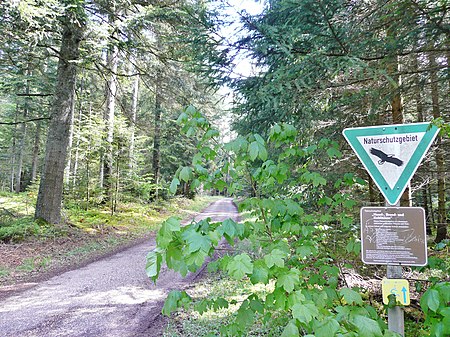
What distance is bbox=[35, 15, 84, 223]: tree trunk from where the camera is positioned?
824cm

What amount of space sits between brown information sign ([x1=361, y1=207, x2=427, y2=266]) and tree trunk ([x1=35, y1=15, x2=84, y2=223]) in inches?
358

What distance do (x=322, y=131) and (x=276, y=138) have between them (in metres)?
3.35

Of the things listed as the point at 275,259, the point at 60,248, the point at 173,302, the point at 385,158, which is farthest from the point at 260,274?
the point at 60,248

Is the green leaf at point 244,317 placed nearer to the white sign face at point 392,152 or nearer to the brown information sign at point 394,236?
the brown information sign at point 394,236

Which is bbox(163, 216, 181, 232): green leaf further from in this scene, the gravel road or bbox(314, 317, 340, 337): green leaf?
the gravel road

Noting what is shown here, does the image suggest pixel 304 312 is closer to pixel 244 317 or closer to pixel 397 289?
pixel 244 317

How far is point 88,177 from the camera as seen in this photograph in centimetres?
1163

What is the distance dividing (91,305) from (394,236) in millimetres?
4193

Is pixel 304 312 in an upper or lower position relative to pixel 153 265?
lower

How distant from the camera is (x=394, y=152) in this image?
69.3 inches

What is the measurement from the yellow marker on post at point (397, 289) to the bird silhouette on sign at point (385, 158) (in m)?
0.73

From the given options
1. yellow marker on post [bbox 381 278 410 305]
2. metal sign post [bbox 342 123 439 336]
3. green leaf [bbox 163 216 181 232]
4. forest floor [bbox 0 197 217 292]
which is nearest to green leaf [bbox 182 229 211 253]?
green leaf [bbox 163 216 181 232]

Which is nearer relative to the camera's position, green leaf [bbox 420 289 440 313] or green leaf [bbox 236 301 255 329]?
green leaf [bbox 420 289 440 313]

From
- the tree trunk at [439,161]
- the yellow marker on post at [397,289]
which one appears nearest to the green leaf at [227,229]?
the yellow marker on post at [397,289]
